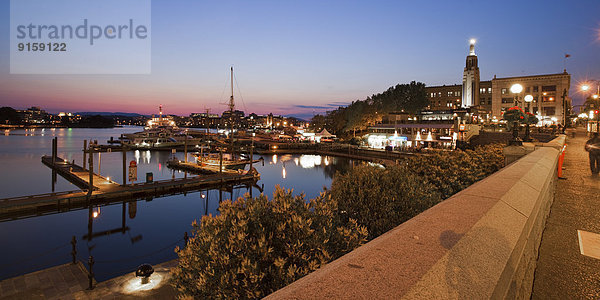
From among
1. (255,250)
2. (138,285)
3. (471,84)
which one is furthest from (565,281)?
(471,84)

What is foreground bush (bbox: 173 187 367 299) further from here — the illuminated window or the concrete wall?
the illuminated window

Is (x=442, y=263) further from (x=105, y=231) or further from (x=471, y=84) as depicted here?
(x=471, y=84)

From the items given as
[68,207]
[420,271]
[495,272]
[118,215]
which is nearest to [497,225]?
[495,272]

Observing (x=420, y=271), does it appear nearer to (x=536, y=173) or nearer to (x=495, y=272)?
(x=495, y=272)

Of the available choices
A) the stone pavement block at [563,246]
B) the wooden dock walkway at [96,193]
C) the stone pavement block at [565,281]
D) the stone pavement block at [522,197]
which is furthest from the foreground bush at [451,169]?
the wooden dock walkway at [96,193]

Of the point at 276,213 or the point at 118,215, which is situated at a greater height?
the point at 276,213

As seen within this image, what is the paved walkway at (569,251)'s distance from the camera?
3.83m

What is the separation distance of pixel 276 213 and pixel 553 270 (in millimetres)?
4126

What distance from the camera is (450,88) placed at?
10094 cm

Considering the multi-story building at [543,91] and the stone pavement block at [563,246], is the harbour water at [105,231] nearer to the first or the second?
the stone pavement block at [563,246]

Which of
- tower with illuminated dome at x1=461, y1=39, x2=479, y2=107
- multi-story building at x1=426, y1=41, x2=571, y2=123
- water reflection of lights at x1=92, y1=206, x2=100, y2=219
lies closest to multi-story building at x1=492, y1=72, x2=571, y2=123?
multi-story building at x1=426, y1=41, x2=571, y2=123

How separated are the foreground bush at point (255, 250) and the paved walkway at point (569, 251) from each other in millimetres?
2681

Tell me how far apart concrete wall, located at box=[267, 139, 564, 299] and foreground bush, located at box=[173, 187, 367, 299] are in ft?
3.51

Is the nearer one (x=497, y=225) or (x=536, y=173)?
(x=497, y=225)
